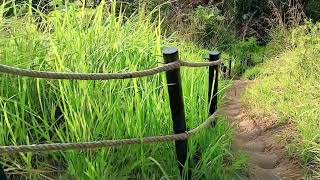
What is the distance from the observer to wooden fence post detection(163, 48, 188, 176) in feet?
7.95

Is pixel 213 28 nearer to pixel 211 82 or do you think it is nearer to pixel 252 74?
pixel 252 74

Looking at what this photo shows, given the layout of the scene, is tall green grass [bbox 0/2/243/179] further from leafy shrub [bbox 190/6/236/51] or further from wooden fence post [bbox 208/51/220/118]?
leafy shrub [bbox 190/6/236/51]

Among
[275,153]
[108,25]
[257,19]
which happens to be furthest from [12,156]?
[257,19]

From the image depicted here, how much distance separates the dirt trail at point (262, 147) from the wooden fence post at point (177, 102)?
25.3 inches

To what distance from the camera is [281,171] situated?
334cm

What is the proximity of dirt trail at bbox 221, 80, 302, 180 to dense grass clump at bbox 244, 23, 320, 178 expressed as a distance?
104 mm

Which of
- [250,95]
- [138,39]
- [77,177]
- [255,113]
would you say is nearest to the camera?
[77,177]

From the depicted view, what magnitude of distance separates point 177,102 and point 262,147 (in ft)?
5.35

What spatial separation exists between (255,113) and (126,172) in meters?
2.51

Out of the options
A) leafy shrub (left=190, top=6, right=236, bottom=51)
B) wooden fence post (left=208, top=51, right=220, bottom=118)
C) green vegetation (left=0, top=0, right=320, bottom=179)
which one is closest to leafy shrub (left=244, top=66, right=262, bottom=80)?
leafy shrub (left=190, top=6, right=236, bottom=51)

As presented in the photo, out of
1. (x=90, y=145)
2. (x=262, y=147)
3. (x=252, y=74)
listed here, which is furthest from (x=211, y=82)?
(x=252, y=74)

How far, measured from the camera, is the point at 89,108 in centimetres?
250

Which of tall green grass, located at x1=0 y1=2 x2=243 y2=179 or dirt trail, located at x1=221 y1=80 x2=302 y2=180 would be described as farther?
dirt trail, located at x1=221 y1=80 x2=302 y2=180

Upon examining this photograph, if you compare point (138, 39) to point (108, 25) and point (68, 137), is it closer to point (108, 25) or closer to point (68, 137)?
point (108, 25)
